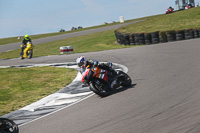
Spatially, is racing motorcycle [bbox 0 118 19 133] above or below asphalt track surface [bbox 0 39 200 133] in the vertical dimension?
above

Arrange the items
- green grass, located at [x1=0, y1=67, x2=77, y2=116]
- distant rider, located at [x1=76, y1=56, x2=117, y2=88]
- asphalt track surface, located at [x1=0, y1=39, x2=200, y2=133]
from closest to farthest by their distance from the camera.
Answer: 1. asphalt track surface, located at [x1=0, y1=39, x2=200, y2=133]
2. distant rider, located at [x1=76, y1=56, x2=117, y2=88]
3. green grass, located at [x1=0, y1=67, x2=77, y2=116]

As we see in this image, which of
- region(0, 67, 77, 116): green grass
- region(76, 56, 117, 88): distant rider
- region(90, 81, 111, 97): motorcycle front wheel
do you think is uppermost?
region(76, 56, 117, 88): distant rider

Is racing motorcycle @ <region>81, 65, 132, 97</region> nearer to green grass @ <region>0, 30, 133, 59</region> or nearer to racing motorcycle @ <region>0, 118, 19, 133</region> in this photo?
racing motorcycle @ <region>0, 118, 19, 133</region>

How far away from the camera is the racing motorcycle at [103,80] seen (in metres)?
8.46

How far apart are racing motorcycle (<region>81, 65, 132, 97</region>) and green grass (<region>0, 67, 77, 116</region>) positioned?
1952mm

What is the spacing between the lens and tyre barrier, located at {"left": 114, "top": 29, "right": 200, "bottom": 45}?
20.0 meters

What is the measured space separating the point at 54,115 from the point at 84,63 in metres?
1.99

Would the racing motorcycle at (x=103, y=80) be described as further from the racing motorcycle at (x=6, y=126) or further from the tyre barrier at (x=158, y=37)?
the tyre barrier at (x=158, y=37)

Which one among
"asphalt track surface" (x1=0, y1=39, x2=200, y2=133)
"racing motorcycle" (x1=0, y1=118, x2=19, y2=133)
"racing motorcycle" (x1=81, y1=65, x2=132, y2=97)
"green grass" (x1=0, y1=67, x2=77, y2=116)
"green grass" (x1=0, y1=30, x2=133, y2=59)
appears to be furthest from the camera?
"green grass" (x1=0, y1=30, x2=133, y2=59)

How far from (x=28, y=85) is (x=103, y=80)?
411 cm

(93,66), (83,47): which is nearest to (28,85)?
(93,66)

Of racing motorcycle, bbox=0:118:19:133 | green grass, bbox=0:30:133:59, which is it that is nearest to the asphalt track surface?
racing motorcycle, bbox=0:118:19:133

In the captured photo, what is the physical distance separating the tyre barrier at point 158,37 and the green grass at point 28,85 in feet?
26.7

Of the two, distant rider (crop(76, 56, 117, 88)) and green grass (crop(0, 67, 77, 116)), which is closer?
distant rider (crop(76, 56, 117, 88))
